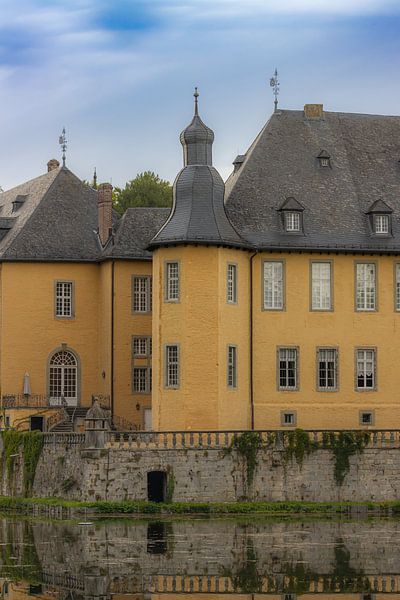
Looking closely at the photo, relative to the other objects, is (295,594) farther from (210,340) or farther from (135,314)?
(135,314)

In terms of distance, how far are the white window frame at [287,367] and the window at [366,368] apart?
2.29 meters

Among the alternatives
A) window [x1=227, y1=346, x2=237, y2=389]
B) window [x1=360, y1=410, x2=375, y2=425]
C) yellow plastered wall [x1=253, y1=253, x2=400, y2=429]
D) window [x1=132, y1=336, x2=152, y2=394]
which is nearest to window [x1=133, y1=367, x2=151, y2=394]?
Answer: window [x1=132, y1=336, x2=152, y2=394]

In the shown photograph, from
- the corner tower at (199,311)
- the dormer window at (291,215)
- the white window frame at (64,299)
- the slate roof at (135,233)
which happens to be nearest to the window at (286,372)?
the corner tower at (199,311)

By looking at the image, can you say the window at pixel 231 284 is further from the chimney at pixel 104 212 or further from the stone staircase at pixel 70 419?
the chimney at pixel 104 212

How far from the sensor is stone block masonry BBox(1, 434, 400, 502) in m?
50.1

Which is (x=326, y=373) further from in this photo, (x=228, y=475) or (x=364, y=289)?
(x=228, y=475)

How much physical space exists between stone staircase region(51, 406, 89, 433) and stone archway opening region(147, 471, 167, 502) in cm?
719

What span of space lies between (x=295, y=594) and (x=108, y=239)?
31.6 meters

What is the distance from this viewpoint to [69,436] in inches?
2060

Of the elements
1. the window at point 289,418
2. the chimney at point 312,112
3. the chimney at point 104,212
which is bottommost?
the window at point 289,418

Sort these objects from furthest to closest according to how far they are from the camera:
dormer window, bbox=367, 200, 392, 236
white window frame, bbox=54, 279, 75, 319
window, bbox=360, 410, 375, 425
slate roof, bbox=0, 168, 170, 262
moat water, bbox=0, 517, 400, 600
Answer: white window frame, bbox=54, 279, 75, 319
slate roof, bbox=0, 168, 170, 262
dormer window, bbox=367, 200, 392, 236
window, bbox=360, 410, 375, 425
moat water, bbox=0, 517, 400, 600

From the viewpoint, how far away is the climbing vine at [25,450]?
5381cm

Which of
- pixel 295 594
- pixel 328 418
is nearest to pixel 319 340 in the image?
pixel 328 418

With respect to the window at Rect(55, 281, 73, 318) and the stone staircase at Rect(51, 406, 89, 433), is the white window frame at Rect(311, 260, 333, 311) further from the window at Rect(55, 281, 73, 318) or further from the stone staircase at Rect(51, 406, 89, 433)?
the window at Rect(55, 281, 73, 318)
